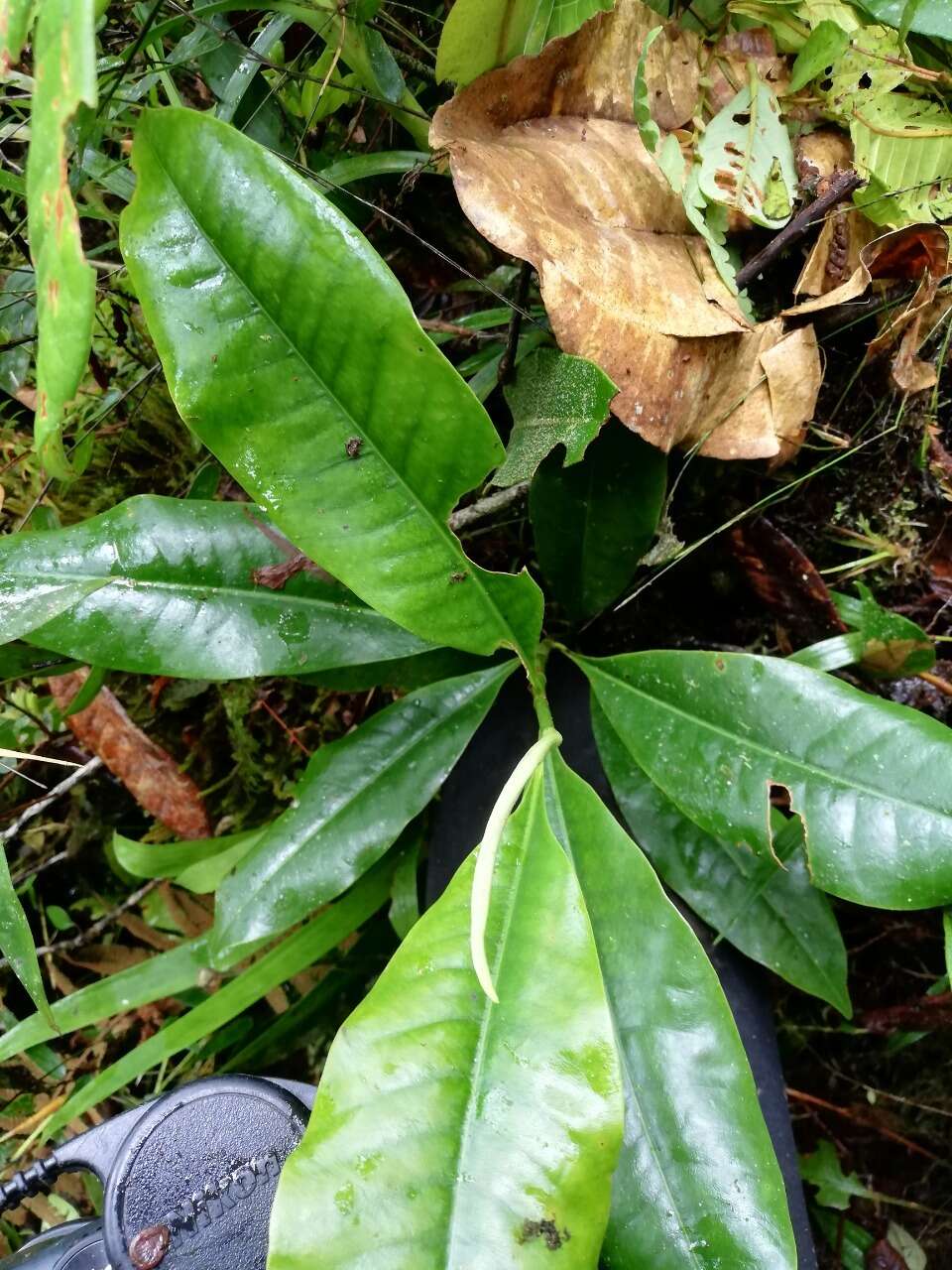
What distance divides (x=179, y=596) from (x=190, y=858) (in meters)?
0.39

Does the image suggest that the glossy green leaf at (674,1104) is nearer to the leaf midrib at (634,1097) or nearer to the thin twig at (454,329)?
the leaf midrib at (634,1097)

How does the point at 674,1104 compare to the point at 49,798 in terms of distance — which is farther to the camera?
the point at 49,798

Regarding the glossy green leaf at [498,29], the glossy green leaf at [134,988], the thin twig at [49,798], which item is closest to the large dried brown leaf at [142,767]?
the thin twig at [49,798]

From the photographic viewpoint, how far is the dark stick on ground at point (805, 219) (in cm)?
80

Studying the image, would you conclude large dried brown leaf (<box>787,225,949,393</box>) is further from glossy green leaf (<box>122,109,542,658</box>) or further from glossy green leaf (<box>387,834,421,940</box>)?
glossy green leaf (<box>387,834,421,940</box>)

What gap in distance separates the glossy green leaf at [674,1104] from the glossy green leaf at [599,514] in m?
0.25

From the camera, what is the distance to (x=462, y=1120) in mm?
585

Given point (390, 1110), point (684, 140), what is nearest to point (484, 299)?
point (684, 140)

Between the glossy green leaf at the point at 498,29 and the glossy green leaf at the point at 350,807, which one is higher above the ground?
the glossy green leaf at the point at 498,29

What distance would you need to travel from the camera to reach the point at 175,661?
0.78m

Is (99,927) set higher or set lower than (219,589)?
lower

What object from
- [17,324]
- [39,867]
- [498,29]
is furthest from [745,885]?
[17,324]

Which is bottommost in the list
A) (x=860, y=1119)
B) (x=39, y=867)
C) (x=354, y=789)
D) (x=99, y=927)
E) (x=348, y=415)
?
(x=860, y=1119)

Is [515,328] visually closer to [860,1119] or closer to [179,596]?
[179,596]
